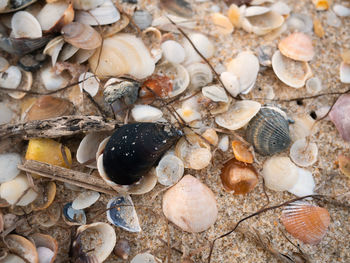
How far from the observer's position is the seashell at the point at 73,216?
6.68 feet

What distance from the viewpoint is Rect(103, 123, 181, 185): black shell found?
6.35 feet

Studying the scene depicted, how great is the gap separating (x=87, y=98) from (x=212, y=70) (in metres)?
0.85

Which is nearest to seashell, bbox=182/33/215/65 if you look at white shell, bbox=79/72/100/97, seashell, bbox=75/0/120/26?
seashell, bbox=75/0/120/26

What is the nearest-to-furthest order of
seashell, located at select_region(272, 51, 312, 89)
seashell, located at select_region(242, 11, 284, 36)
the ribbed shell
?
the ribbed shell, seashell, located at select_region(272, 51, 312, 89), seashell, located at select_region(242, 11, 284, 36)

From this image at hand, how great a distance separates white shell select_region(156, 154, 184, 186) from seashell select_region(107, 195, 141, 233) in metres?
0.23

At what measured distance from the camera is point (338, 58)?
254cm

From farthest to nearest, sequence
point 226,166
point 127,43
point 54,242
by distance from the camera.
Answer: point 127,43
point 226,166
point 54,242

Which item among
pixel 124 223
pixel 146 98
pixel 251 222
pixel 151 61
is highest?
pixel 151 61

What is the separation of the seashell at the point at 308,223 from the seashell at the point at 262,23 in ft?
4.18

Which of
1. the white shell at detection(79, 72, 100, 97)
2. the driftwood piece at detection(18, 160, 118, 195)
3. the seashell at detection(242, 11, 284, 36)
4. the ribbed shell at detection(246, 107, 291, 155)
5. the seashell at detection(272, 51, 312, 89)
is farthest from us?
the seashell at detection(242, 11, 284, 36)

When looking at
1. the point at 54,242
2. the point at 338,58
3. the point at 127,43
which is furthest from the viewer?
the point at 338,58

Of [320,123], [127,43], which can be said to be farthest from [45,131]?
[320,123]

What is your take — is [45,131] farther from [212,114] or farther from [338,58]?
[338,58]

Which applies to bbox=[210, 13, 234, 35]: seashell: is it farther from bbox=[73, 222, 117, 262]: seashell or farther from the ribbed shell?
bbox=[73, 222, 117, 262]: seashell
